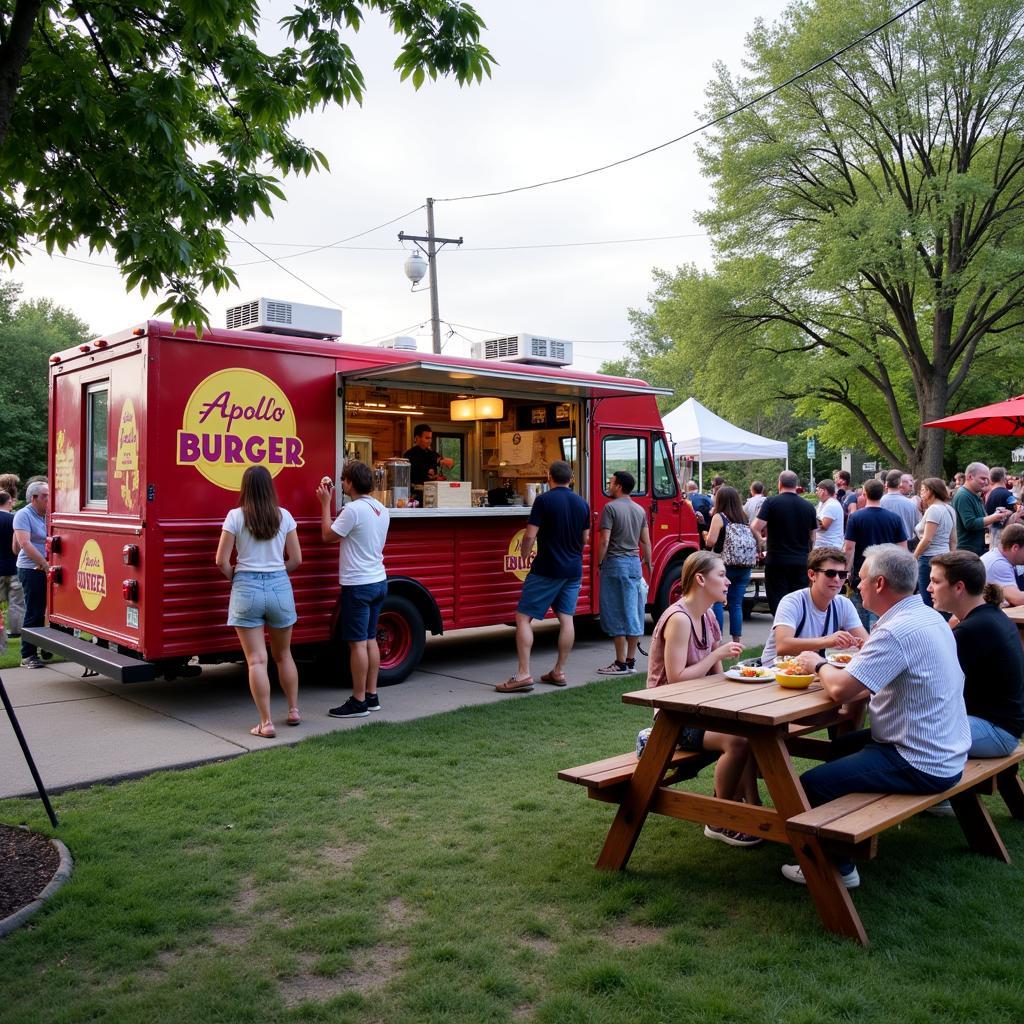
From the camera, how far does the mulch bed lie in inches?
149

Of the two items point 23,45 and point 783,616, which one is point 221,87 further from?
point 783,616

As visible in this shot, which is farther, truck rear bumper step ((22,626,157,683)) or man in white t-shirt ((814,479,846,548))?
man in white t-shirt ((814,479,846,548))

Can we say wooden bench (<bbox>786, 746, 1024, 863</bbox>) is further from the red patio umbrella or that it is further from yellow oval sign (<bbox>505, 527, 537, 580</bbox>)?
the red patio umbrella

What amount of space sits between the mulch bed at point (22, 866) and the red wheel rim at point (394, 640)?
3.86 metres

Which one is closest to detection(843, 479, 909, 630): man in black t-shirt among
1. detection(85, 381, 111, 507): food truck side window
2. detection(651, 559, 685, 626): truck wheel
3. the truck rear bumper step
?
detection(651, 559, 685, 626): truck wheel

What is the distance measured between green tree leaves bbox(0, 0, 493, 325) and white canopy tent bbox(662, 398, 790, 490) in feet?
37.0

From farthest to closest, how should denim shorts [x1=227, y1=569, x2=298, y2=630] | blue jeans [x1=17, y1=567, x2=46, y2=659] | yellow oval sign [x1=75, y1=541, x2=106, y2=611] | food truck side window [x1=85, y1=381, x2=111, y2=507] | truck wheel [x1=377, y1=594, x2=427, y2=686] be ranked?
blue jeans [x1=17, y1=567, x2=46, y2=659] → truck wheel [x1=377, y1=594, x2=427, y2=686] → food truck side window [x1=85, y1=381, x2=111, y2=507] → yellow oval sign [x1=75, y1=541, x2=106, y2=611] → denim shorts [x1=227, y1=569, x2=298, y2=630]

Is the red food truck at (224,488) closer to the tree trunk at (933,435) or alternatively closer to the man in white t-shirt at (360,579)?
the man in white t-shirt at (360,579)

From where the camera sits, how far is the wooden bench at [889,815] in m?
3.36

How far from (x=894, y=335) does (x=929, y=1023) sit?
22.5 metres

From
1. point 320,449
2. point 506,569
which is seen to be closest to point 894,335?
point 506,569

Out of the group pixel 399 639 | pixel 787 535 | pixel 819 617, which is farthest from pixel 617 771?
pixel 787 535

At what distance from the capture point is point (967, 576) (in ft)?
13.9

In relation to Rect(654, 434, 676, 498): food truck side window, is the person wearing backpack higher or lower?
lower
